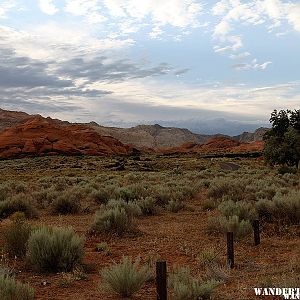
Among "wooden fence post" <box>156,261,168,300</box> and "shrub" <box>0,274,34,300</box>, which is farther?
"shrub" <box>0,274,34,300</box>

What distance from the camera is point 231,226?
1155 cm

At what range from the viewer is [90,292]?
7.08m

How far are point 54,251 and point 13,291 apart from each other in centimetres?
250

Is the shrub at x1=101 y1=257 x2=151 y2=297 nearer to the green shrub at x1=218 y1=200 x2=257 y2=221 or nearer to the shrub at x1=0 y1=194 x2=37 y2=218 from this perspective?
the green shrub at x1=218 y1=200 x2=257 y2=221

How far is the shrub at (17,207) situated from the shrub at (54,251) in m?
7.26

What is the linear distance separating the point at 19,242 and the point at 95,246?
2.11 m

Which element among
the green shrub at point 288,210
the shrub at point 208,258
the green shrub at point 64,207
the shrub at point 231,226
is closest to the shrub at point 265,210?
the green shrub at point 288,210

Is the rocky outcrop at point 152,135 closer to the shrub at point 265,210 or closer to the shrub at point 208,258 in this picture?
the shrub at point 265,210

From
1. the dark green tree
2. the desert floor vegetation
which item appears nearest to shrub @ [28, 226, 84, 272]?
the desert floor vegetation

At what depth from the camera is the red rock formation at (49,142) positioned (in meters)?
80.2

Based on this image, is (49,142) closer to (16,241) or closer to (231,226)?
(231,226)

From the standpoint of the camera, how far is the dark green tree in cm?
3478

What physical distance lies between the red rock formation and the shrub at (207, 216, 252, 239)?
70141mm

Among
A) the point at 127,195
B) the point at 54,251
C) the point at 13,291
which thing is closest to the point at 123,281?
the point at 13,291
